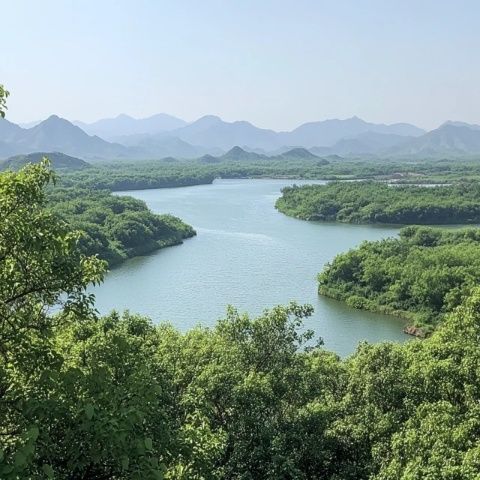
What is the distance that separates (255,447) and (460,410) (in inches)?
113

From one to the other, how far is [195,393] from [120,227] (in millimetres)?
32214

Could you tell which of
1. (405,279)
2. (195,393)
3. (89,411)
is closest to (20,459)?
(89,411)

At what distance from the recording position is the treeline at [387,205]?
5250cm

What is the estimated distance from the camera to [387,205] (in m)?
54.5

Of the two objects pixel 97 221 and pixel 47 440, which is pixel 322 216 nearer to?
pixel 97 221

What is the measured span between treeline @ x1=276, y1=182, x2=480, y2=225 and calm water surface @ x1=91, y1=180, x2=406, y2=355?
3157mm

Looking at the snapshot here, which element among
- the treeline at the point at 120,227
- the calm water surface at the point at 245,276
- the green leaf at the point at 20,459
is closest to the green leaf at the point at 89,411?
→ the green leaf at the point at 20,459

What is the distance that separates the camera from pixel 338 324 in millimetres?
23516

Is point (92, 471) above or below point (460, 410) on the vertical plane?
above

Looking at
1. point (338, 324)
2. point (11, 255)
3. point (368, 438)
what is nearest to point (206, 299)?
point (338, 324)

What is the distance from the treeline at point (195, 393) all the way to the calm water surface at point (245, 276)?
33.5 feet

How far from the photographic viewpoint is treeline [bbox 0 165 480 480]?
Answer: 3.75 m

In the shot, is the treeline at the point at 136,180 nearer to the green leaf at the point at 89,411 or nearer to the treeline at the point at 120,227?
the treeline at the point at 120,227

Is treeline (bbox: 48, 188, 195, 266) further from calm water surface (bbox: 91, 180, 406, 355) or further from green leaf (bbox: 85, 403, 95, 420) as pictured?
green leaf (bbox: 85, 403, 95, 420)
